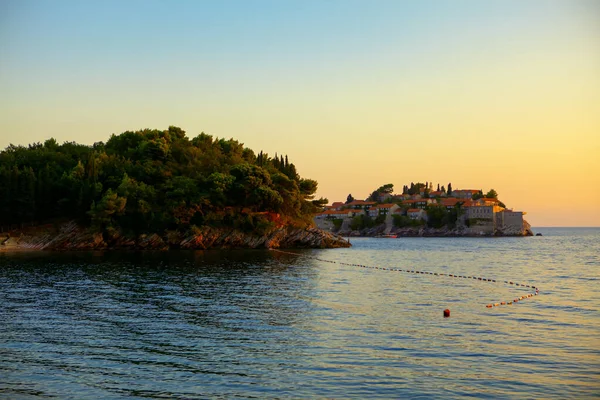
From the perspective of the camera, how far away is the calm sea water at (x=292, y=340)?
851 inches

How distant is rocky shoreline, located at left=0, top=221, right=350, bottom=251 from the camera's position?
105 metres

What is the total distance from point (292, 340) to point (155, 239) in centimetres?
8949

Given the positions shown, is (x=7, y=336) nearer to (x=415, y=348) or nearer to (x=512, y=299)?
(x=415, y=348)

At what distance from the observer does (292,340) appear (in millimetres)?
29281

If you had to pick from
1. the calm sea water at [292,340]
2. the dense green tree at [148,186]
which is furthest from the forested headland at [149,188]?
the calm sea water at [292,340]

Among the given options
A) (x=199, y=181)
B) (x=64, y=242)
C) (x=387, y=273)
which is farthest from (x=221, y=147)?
(x=387, y=273)

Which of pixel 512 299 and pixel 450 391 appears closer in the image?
pixel 450 391

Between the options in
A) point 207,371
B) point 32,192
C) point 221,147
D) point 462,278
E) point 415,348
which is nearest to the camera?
point 207,371

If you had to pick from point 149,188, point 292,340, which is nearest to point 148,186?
point 149,188

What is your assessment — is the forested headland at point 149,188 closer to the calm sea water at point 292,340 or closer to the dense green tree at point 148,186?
the dense green tree at point 148,186

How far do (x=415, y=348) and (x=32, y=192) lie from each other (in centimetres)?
9752

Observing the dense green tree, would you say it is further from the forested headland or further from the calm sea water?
the calm sea water

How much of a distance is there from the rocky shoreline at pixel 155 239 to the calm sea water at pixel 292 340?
175 feet

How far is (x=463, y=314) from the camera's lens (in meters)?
37.6
